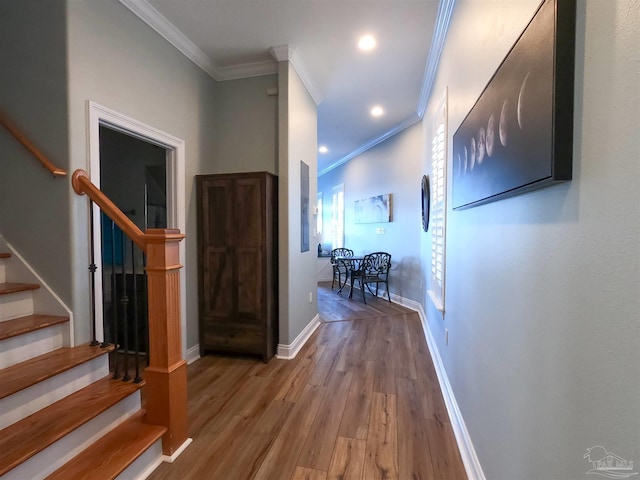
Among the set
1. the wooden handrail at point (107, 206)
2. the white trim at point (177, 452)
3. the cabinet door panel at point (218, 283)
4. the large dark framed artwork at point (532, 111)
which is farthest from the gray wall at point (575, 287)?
the cabinet door panel at point (218, 283)

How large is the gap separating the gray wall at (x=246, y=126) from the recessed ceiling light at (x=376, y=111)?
1839mm

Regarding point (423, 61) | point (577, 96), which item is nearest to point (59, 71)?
point (577, 96)

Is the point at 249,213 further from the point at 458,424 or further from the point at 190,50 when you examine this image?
the point at 458,424

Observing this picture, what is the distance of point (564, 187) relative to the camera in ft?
2.69

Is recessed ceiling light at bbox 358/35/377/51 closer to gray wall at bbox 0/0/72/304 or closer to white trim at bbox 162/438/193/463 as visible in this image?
gray wall at bbox 0/0/72/304

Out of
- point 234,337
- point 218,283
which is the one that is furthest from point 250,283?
point 234,337

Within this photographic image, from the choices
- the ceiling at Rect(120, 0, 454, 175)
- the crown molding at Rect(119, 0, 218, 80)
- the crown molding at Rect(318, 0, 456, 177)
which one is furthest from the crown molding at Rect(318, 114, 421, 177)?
the crown molding at Rect(119, 0, 218, 80)

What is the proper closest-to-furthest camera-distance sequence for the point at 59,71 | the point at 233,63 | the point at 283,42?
the point at 59,71
the point at 283,42
the point at 233,63

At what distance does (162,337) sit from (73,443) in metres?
0.58

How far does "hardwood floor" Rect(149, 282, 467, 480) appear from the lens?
1.66m

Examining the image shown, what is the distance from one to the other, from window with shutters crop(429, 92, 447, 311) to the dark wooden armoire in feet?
5.39

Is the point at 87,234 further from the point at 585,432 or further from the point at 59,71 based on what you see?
the point at 585,432

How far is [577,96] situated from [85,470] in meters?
2.34

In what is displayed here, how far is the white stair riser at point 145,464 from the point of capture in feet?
4.88
